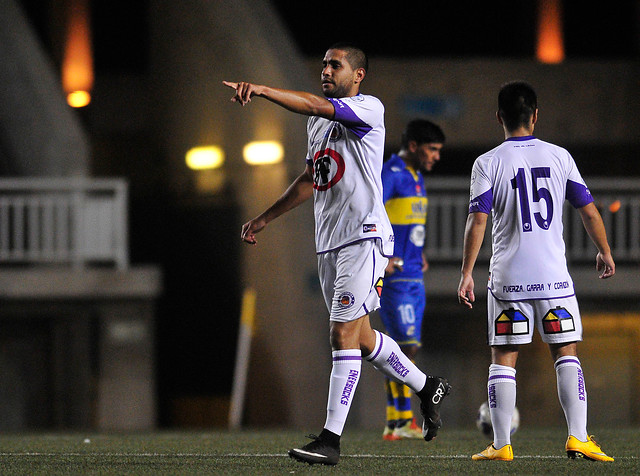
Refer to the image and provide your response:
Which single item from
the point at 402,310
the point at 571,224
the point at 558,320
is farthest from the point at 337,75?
the point at 571,224

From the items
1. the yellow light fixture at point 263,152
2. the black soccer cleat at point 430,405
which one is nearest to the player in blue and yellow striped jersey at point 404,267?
the black soccer cleat at point 430,405

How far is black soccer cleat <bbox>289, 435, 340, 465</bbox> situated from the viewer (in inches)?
207

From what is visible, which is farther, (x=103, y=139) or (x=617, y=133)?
(x=103, y=139)

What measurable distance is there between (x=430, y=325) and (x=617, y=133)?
383cm

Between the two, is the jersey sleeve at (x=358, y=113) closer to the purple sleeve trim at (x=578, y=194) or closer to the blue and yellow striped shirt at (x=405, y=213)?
the purple sleeve trim at (x=578, y=194)

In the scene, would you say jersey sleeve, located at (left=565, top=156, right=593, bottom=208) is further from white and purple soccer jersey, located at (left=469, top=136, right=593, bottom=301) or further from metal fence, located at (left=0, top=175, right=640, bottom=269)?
metal fence, located at (left=0, top=175, right=640, bottom=269)

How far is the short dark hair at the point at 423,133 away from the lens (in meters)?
7.98

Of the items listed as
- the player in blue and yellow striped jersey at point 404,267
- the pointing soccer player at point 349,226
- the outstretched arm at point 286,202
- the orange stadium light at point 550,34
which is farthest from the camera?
the orange stadium light at point 550,34

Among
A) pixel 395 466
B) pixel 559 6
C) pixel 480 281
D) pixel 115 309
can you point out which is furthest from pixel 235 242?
pixel 395 466

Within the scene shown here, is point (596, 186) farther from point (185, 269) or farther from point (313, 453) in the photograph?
point (313, 453)

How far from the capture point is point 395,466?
17.7 ft

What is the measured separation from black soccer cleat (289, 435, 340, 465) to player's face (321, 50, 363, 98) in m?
1.65

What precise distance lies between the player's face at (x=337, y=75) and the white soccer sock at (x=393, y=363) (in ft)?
3.89

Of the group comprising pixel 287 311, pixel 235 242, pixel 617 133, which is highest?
pixel 617 133
